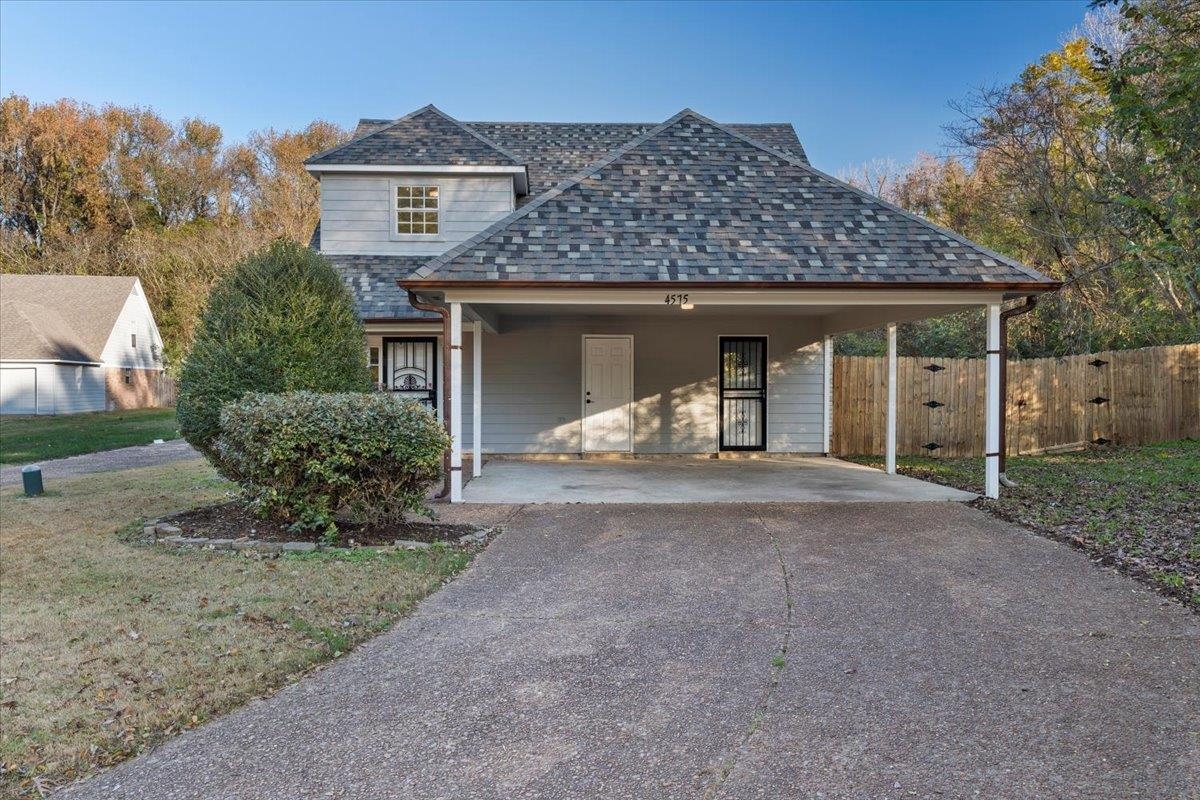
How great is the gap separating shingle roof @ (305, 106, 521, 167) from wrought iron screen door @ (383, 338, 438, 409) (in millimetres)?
3386

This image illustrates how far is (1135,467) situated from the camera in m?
11.3

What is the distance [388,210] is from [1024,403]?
1255 cm

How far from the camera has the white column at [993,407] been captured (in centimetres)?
866

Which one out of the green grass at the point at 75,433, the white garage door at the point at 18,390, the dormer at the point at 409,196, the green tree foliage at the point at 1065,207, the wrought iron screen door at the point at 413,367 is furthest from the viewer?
the white garage door at the point at 18,390

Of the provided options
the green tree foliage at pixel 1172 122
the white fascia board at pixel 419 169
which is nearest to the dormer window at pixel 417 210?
the white fascia board at pixel 419 169

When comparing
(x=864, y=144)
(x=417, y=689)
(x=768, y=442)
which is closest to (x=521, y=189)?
(x=768, y=442)

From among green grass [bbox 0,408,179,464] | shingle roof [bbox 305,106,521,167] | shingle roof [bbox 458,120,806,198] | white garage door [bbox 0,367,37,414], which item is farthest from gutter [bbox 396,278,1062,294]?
white garage door [bbox 0,367,37,414]

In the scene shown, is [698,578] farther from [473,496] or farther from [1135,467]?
[1135,467]

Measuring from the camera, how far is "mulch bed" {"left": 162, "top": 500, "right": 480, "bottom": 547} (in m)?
7.00

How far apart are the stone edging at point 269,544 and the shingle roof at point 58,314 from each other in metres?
22.8

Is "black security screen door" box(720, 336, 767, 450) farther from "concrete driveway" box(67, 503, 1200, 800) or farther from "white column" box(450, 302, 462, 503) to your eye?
"concrete driveway" box(67, 503, 1200, 800)

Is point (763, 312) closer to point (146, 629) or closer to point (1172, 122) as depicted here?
point (1172, 122)

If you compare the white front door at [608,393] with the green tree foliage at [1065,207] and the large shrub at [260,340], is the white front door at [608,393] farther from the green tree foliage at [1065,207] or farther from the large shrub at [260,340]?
the green tree foliage at [1065,207]

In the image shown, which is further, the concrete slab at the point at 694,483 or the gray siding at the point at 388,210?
the gray siding at the point at 388,210
